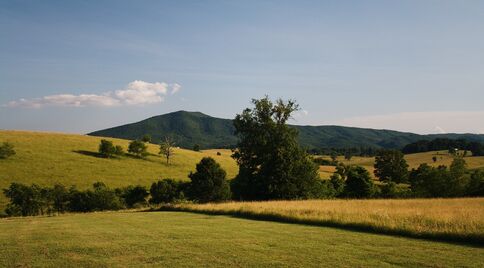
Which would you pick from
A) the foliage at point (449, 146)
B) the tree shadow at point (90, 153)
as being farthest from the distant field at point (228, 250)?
the foliage at point (449, 146)

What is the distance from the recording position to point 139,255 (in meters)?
13.3

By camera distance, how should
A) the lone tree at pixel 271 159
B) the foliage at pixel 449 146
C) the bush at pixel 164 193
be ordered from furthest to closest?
1. the foliage at pixel 449 146
2. the bush at pixel 164 193
3. the lone tree at pixel 271 159

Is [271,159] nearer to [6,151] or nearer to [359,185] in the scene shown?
[359,185]

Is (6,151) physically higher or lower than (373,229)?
higher

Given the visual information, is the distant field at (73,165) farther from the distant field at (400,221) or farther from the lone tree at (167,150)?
the distant field at (400,221)

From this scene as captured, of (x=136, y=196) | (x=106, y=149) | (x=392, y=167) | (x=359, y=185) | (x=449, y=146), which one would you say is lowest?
(x=136, y=196)

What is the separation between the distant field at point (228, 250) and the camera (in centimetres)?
1219

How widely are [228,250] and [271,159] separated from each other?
131 ft

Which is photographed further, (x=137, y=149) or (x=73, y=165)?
(x=137, y=149)

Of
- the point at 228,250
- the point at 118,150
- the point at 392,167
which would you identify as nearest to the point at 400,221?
the point at 228,250

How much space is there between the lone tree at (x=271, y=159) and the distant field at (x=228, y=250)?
34284 millimetres

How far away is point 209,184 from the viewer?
188 feet

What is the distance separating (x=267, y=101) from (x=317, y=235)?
39.3 metres

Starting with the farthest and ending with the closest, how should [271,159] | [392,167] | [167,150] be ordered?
[392,167] < [167,150] < [271,159]
